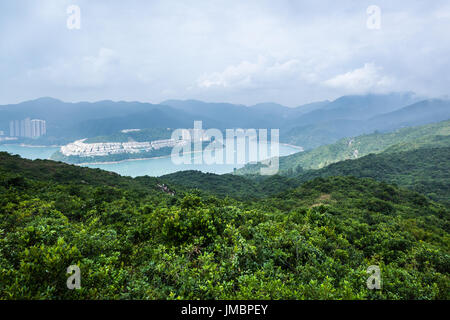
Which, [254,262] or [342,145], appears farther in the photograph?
[342,145]

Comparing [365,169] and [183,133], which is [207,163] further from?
[365,169]

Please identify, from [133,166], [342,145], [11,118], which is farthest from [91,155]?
[11,118]

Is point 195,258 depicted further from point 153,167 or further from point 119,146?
point 119,146

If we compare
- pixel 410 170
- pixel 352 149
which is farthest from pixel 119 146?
pixel 410 170

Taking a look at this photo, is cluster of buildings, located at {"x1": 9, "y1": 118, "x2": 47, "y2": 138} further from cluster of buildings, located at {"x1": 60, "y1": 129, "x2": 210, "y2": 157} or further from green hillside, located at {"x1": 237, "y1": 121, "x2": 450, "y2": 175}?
green hillside, located at {"x1": 237, "y1": 121, "x2": 450, "y2": 175}

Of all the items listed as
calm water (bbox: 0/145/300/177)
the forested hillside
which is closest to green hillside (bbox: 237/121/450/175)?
calm water (bbox: 0/145/300/177)
